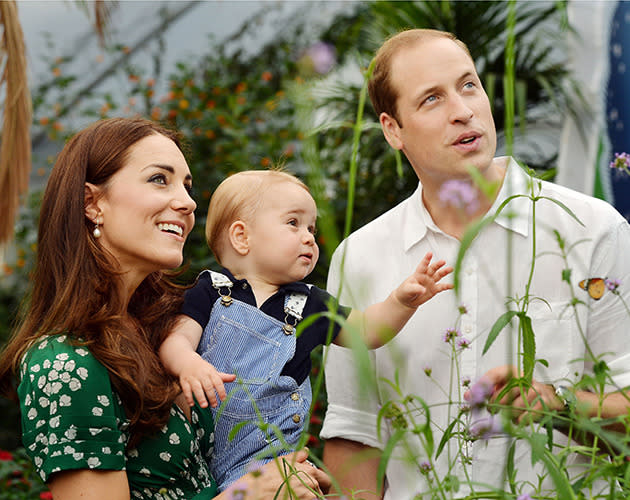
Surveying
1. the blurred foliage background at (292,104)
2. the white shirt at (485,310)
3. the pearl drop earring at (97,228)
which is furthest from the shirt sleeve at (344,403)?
the blurred foliage background at (292,104)

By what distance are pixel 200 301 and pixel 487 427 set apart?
1094mm

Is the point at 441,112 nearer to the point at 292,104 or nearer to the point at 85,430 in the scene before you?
the point at 85,430

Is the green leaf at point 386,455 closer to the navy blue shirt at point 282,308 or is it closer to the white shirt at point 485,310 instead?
the navy blue shirt at point 282,308

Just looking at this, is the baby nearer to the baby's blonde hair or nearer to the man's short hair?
the baby's blonde hair

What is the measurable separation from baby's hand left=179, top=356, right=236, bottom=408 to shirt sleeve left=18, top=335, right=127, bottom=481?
15 cm

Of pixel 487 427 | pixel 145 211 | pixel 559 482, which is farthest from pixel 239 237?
pixel 559 482

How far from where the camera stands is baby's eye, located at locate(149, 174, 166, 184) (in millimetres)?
1837

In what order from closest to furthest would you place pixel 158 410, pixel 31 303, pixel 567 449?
1. pixel 567 449
2. pixel 158 410
3. pixel 31 303

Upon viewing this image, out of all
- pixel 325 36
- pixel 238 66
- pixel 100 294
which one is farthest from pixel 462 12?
pixel 100 294

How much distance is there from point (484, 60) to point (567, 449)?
4332mm

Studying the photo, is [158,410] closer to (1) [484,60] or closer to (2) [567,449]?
(2) [567,449]

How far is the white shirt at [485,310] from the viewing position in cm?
205

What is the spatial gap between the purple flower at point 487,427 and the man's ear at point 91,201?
3.46ft

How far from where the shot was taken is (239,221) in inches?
80.6
